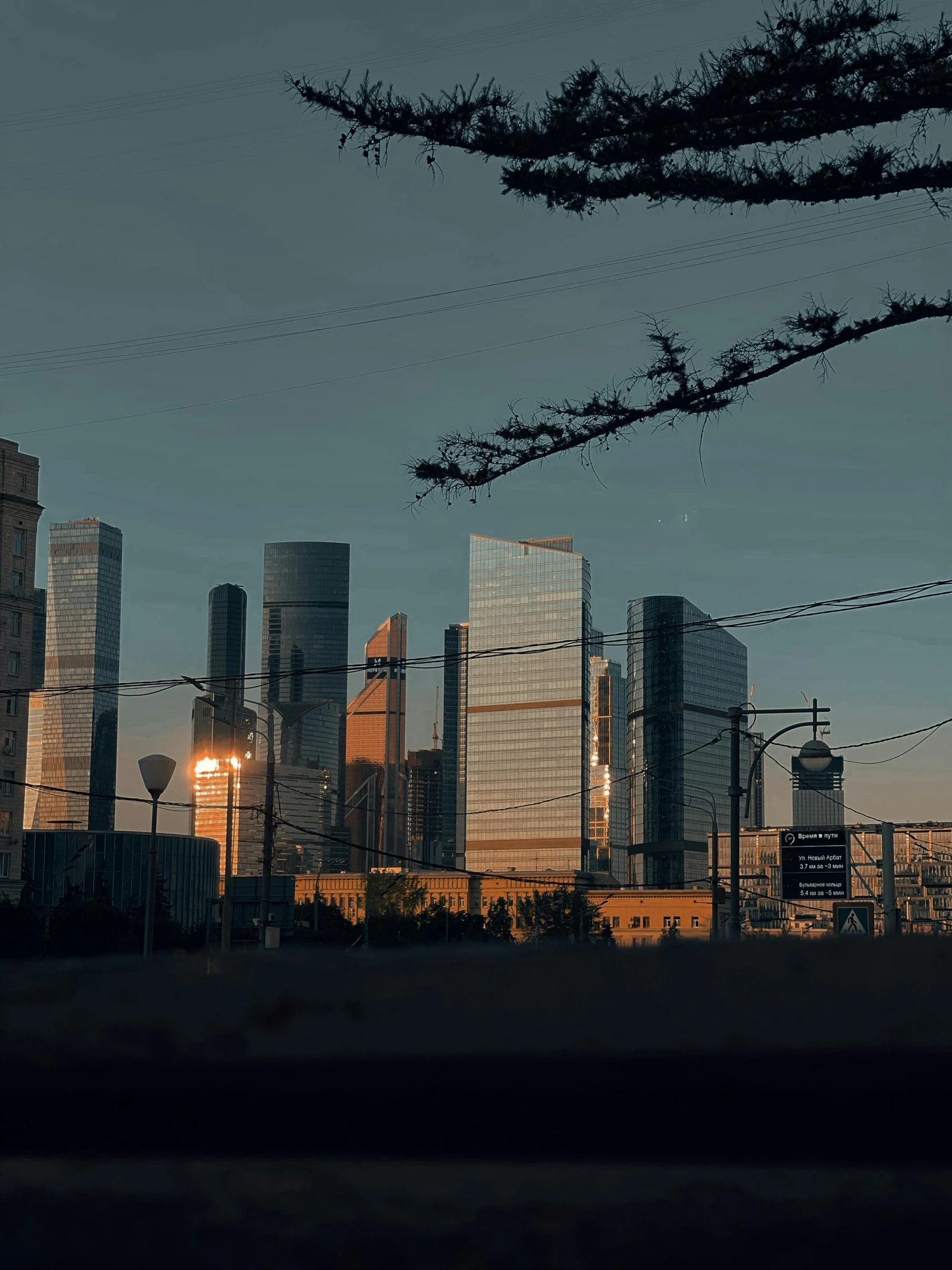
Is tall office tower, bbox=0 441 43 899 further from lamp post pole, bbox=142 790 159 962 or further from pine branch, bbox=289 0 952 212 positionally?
pine branch, bbox=289 0 952 212

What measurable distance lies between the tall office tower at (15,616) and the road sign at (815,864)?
84.2 meters

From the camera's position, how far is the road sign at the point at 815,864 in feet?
120

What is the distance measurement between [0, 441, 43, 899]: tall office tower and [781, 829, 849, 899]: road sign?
84229 mm

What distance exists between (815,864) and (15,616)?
88994 mm

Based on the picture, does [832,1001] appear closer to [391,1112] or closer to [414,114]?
[391,1112]

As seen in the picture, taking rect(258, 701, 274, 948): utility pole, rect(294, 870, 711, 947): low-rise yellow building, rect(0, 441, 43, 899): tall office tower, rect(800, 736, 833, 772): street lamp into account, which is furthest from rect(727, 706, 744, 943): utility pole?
rect(294, 870, 711, 947): low-rise yellow building

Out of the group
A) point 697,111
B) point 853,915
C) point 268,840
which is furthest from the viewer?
A: point 268,840

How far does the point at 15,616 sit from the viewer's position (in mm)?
110250

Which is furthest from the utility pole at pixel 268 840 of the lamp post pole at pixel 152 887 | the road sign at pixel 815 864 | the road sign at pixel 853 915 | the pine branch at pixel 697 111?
the pine branch at pixel 697 111

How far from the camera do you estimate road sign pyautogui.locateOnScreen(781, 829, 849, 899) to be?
120 ft

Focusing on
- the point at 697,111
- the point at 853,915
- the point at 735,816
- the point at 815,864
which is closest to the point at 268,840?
the point at 735,816

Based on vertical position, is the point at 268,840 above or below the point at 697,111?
below

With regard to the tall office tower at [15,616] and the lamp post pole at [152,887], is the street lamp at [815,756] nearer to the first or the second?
the lamp post pole at [152,887]

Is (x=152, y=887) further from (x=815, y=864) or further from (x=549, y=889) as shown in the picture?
(x=549, y=889)
